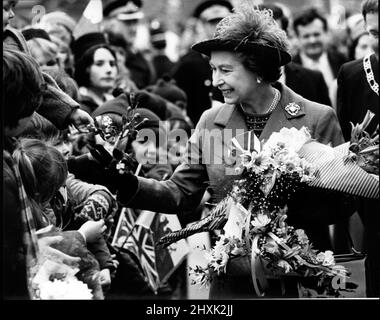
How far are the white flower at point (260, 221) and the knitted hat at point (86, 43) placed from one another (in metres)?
3.88

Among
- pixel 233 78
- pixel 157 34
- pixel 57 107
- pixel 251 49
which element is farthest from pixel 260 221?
pixel 157 34

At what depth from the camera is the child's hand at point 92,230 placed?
22.6 ft

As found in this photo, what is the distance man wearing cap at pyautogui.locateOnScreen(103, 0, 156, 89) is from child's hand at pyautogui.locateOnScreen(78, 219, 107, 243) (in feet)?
18.6

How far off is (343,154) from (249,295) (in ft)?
3.04

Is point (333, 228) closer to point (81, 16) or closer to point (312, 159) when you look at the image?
point (312, 159)

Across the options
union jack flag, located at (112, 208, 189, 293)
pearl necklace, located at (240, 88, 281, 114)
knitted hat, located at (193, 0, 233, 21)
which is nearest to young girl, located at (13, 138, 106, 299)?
pearl necklace, located at (240, 88, 281, 114)

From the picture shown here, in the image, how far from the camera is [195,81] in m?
11.2

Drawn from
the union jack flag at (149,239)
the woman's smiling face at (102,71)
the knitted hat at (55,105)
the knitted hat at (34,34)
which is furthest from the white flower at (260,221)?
the woman's smiling face at (102,71)

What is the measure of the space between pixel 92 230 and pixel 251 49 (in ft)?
4.51

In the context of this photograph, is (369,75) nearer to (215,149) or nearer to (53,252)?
(215,149)

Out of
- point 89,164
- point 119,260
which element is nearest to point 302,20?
point 119,260

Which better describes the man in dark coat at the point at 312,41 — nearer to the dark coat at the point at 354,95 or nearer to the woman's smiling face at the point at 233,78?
the dark coat at the point at 354,95

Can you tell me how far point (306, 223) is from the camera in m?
6.62
